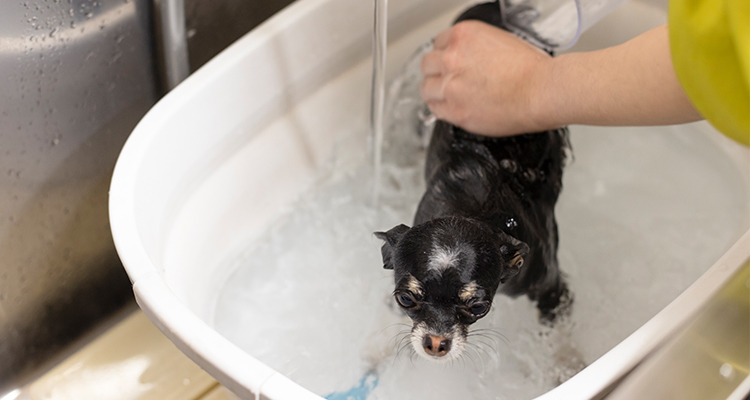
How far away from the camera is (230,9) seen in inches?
57.1

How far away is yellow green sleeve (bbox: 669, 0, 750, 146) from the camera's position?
61 centimetres

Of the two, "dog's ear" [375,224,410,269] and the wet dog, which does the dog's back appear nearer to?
the wet dog

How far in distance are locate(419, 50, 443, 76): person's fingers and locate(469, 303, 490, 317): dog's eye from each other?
561 millimetres

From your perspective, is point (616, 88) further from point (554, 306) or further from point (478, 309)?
point (554, 306)

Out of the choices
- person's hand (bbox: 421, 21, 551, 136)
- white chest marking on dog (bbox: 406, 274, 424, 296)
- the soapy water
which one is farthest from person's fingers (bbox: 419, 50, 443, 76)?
white chest marking on dog (bbox: 406, 274, 424, 296)

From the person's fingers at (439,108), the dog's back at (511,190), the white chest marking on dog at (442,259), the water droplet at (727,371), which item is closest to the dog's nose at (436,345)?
the white chest marking on dog at (442,259)

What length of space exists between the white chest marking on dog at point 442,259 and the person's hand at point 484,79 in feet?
1.21

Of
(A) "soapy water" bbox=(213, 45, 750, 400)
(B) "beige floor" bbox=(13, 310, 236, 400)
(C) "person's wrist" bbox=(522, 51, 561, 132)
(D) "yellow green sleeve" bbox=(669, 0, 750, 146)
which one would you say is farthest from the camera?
(B) "beige floor" bbox=(13, 310, 236, 400)

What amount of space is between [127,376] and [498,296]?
823 mm

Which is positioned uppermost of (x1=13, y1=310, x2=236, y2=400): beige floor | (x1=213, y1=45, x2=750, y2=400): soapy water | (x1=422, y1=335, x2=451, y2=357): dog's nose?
(x1=422, y1=335, x2=451, y2=357): dog's nose

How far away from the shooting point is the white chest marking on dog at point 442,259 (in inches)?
33.5

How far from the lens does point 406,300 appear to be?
89 centimetres

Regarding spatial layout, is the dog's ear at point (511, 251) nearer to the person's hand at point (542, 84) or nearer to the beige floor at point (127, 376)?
the person's hand at point (542, 84)

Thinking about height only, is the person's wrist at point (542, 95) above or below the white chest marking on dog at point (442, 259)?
above
